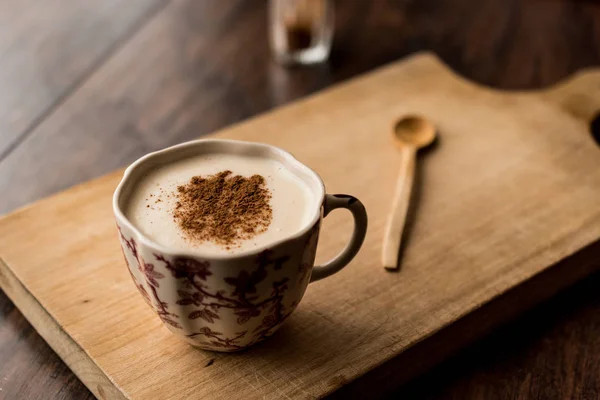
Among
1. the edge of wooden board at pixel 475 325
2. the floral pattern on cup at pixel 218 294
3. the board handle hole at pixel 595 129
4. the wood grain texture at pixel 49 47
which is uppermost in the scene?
the floral pattern on cup at pixel 218 294

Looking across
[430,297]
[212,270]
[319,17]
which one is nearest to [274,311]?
[212,270]

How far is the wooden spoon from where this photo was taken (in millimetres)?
875

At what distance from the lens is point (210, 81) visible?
129 centimetres

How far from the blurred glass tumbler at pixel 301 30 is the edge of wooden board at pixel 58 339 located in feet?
2.23

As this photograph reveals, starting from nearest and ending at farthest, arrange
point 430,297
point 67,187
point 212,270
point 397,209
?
point 212,270
point 430,297
point 397,209
point 67,187

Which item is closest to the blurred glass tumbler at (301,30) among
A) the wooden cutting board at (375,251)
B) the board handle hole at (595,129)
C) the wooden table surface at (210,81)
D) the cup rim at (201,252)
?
the wooden table surface at (210,81)

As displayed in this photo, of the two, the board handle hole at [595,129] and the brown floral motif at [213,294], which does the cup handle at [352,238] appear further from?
the board handle hole at [595,129]

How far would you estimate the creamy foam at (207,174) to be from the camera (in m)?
0.66

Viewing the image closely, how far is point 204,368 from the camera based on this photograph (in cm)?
73

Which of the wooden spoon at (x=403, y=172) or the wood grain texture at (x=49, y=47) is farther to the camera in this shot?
the wood grain texture at (x=49, y=47)

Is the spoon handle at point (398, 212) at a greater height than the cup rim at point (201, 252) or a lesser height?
lesser

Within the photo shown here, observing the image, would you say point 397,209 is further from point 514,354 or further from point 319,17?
point 319,17

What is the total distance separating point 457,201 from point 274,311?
14.5 inches

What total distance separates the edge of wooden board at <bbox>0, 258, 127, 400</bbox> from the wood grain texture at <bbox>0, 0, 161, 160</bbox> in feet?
1.01
